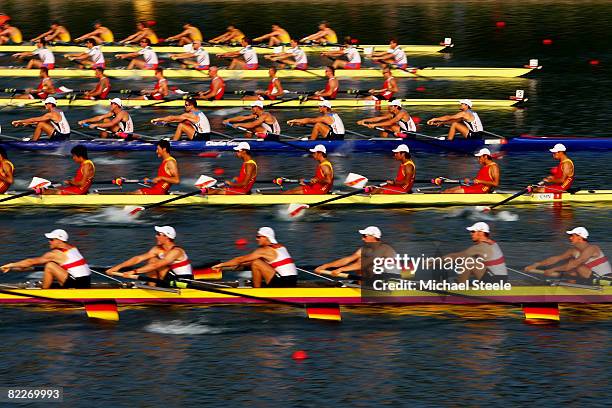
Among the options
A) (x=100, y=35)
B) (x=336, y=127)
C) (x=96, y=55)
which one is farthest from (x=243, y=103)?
(x=100, y=35)

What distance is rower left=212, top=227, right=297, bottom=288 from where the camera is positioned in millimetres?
29641

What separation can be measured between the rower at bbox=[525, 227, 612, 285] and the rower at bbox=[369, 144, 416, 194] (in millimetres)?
10321

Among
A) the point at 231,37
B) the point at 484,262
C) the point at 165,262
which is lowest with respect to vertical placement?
the point at 231,37

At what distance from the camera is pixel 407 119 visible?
46562mm

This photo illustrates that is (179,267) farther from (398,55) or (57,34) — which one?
(57,34)

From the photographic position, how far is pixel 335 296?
29484 mm

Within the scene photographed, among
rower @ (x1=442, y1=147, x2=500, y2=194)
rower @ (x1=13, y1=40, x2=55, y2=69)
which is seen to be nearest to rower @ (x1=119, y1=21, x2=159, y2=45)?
rower @ (x1=13, y1=40, x2=55, y2=69)

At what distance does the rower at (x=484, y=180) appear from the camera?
38656 millimetres

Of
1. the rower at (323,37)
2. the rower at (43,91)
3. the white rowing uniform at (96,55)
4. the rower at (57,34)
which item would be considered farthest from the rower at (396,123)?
the rower at (57,34)

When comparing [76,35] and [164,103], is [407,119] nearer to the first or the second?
[164,103]

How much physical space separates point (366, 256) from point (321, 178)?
10.2 meters

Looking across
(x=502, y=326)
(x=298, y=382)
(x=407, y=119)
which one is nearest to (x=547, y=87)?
(x=407, y=119)

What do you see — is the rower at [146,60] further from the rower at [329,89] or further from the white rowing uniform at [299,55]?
the rower at [329,89]

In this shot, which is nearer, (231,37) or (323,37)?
(323,37)
